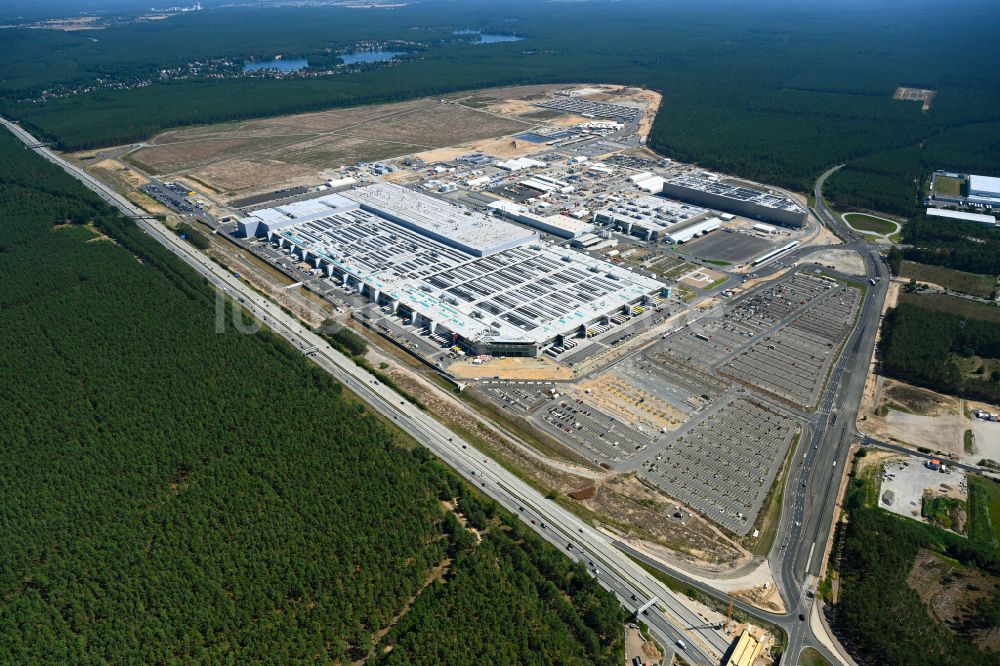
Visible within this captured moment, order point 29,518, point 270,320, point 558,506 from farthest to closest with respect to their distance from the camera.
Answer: point 270,320
point 558,506
point 29,518

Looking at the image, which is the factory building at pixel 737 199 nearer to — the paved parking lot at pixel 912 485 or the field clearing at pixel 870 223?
the field clearing at pixel 870 223


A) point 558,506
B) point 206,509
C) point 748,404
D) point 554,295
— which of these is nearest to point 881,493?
point 748,404

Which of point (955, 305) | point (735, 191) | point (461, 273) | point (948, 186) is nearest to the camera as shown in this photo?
point (955, 305)

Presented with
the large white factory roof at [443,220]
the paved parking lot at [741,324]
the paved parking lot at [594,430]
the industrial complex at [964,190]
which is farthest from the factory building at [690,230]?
the paved parking lot at [594,430]

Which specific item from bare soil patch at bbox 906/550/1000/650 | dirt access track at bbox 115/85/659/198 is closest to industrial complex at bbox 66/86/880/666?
dirt access track at bbox 115/85/659/198

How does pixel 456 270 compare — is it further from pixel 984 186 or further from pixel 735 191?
pixel 984 186

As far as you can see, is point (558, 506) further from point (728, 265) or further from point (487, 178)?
→ point (487, 178)

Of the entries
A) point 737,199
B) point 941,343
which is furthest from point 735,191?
point 941,343

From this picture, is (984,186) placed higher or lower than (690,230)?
higher
